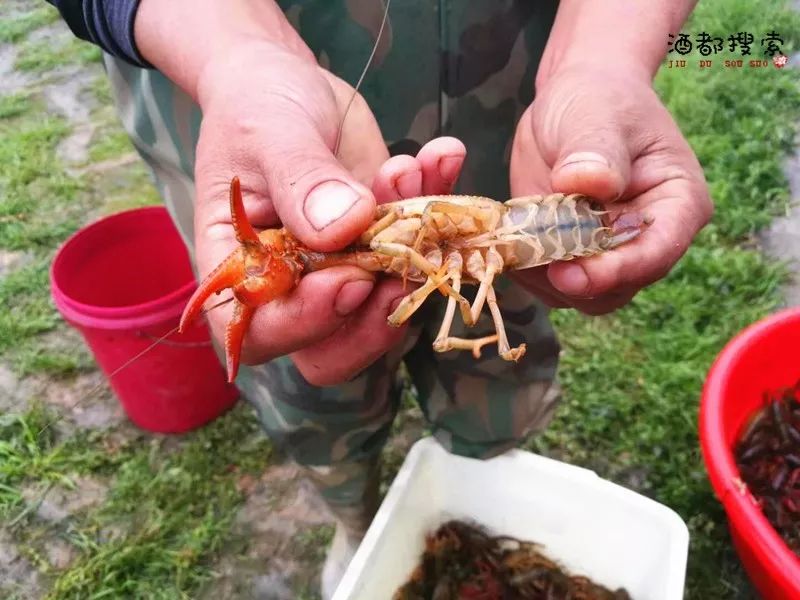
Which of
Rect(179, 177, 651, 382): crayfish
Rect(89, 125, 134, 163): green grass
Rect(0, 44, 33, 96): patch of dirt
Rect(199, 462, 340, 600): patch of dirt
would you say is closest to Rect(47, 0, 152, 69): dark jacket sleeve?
Rect(179, 177, 651, 382): crayfish

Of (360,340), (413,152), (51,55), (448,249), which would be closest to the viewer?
(360,340)

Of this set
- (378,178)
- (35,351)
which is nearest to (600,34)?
(378,178)

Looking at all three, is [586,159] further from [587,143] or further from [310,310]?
[310,310]

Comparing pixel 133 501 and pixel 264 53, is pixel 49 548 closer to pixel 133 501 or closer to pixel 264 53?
pixel 133 501

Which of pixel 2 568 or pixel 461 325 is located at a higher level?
pixel 461 325

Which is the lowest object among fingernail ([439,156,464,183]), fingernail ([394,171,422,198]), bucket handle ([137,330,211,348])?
bucket handle ([137,330,211,348])

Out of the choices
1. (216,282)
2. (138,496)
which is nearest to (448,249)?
(216,282)

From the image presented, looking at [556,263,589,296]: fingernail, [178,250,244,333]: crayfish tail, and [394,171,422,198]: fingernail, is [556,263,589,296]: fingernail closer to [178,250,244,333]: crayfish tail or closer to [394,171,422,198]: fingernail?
[394,171,422,198]: fingernail
